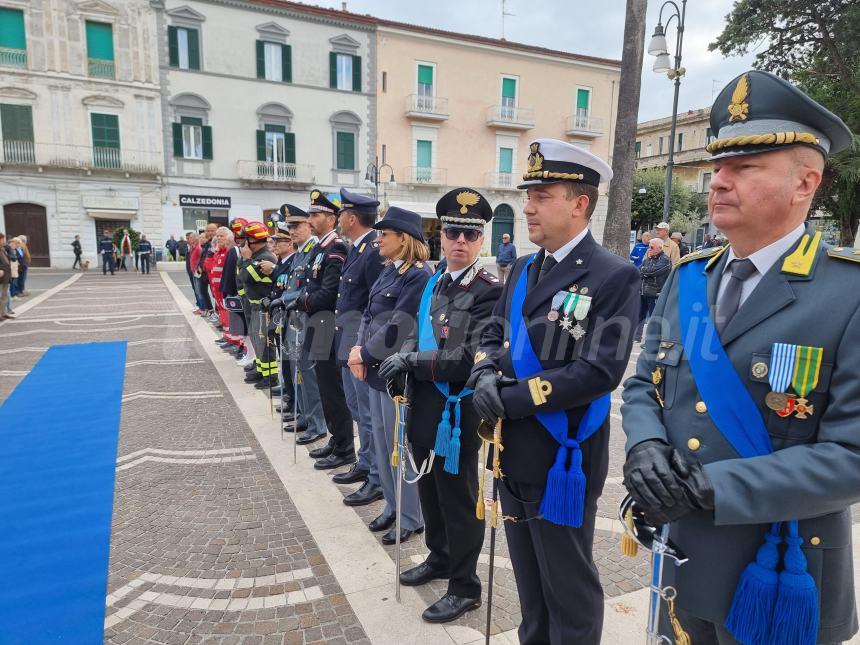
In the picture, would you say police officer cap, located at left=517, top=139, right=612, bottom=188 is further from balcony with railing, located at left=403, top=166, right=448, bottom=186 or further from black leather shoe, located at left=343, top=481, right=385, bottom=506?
balcony with railing, located at left=403, top=166, right=448, bottom=186

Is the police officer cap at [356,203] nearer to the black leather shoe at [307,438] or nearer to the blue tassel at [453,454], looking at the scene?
the black leather shoe at [307,438]

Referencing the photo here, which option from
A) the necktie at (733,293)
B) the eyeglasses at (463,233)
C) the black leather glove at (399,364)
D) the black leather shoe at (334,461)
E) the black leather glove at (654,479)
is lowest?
the black leather shoe at (334,461)

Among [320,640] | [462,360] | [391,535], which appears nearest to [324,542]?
[391,535]

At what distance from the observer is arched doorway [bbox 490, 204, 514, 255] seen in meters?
32.6

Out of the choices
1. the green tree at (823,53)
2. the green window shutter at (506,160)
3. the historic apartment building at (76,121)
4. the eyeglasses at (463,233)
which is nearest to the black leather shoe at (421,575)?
the eyeglasses at (463,233)

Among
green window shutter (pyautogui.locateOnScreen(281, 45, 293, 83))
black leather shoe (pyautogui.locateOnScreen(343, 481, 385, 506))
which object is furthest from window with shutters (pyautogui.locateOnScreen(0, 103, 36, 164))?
black leather shoe (pyautogui.locateOnScreen(343, 481, 385, 506))

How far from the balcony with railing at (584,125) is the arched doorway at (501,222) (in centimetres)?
603

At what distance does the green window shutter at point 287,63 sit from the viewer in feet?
88.1

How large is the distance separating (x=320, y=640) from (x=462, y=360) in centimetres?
149

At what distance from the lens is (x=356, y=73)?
28125 millimetres

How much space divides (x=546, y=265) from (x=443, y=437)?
101cm

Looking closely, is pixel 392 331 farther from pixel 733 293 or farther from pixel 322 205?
pixel 733 293

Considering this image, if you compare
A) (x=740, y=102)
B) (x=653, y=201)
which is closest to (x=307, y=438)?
(x=740, y=102)

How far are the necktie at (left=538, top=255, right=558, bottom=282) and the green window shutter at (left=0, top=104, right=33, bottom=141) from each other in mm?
28852
